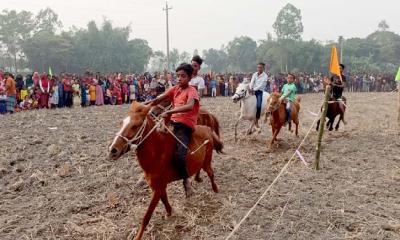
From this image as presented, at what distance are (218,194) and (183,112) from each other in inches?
77.7

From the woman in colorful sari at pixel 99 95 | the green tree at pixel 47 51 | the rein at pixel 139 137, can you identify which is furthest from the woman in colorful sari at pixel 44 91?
the green tree at pixel 47 51

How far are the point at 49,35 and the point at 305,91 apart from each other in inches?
1399

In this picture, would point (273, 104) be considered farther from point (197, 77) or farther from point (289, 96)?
point (197, 77)

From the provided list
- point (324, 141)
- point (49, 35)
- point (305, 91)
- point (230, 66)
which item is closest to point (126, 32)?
point (49, 35)

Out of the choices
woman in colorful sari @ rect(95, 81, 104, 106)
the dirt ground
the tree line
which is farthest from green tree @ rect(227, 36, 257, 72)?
Answer: the dirt ground

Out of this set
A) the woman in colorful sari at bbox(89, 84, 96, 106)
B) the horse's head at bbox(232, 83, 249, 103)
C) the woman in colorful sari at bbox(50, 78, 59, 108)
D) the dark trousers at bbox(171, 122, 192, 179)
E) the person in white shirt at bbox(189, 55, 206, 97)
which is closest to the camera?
the dark trousers at bbox(171, 122, 192, 179)

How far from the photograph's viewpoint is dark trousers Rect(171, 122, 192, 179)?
5914mm

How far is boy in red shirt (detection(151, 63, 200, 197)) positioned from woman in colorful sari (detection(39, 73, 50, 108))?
15412mm

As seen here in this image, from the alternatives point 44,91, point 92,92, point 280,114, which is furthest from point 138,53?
point 280,114

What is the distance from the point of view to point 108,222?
596cm

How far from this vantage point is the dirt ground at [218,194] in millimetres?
5781

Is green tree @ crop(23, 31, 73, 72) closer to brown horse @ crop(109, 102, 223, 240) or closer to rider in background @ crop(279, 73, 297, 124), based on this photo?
rider in background @ crop(279, 73, 297, 124)

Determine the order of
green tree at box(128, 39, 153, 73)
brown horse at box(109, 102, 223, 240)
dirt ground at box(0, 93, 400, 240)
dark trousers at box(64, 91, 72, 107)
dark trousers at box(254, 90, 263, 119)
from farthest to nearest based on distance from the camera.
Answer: green tree at box(128, 39, 153, 73) < dark trousers at box(64, 91, 72, 107) < dark trousers at box(254, 90, 263, 119) < dirt ground at box(0, 93, 400, 240) < brown horse at box(109, 102, 223, 240)

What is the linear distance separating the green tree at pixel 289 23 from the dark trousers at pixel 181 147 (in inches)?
3079
